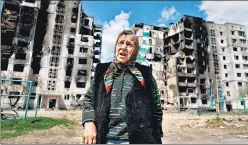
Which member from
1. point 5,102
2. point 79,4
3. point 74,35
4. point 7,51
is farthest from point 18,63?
point 79,4

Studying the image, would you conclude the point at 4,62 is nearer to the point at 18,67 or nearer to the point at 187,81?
the point at 18,67

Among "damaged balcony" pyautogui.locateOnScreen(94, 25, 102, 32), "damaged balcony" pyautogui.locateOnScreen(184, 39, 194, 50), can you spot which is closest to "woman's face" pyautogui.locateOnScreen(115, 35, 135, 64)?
"damaged balcony" pyautogui.locateOnScreen(184, 39, 194, 50)

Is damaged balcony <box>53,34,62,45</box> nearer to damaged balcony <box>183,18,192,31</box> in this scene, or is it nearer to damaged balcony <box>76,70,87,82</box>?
damaged balcony <box>76,70,87,82</box>

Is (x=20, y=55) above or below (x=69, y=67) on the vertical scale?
above

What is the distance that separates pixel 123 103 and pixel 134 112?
0.15m

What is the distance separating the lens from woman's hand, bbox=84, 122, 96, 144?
1751 mm

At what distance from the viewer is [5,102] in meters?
25.4

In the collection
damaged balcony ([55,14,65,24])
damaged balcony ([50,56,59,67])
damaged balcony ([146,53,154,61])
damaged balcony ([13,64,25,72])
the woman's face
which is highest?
damaged balcony ([55,14,65,24])

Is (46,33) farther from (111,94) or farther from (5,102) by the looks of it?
(111,94)

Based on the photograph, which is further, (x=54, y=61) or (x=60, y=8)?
(x=60, y=8)

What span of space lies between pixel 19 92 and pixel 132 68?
2837cm

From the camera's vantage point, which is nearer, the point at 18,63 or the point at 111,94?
the point at 111,94

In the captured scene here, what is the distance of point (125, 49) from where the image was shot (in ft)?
6.43

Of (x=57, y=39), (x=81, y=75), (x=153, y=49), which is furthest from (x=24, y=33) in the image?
(x=153, y=49)
